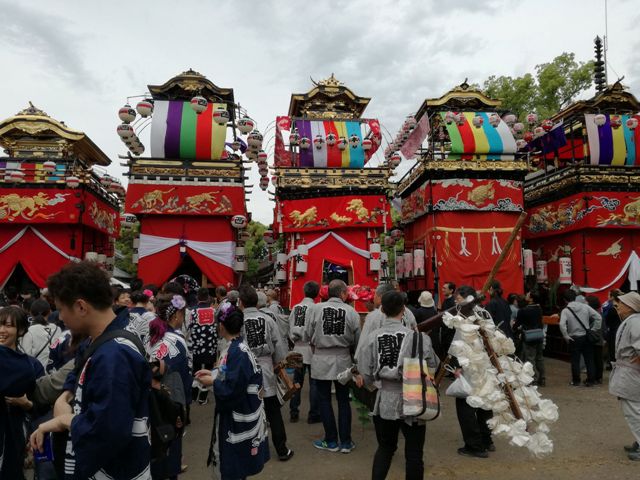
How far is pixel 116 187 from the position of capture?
45.9ft

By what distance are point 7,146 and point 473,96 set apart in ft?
53.7

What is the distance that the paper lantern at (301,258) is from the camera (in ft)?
47.2

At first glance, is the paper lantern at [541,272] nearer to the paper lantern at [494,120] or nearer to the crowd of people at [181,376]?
the paper lantern at [494,120]

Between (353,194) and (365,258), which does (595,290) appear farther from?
(353,194)

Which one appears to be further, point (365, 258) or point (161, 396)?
point (365, 258)

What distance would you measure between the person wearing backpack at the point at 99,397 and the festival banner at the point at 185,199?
12173mm

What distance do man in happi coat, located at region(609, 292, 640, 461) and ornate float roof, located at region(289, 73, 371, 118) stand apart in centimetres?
1438

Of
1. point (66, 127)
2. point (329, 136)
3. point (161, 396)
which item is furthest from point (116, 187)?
point (161, 396)

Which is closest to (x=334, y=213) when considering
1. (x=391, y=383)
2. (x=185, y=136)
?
(x=185, y=136)

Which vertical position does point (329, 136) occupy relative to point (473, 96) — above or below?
below

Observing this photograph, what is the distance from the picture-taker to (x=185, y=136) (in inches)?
576

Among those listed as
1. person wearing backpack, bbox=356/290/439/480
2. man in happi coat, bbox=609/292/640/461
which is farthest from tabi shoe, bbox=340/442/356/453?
man in happi coat, bbox=609/292/640/461

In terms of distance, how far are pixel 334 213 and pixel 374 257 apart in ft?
6.26

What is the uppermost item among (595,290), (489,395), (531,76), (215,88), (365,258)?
(531,76)
